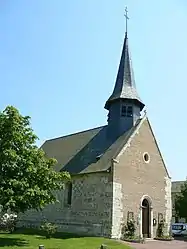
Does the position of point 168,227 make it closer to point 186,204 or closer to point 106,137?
point 106,137

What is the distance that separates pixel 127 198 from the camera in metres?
26.1

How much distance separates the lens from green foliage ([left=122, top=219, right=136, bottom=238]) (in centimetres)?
2497

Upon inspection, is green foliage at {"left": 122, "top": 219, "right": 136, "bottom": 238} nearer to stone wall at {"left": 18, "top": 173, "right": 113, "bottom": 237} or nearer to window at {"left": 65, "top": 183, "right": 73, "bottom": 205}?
stone wall at {"left": 18, "top": 173, "right": 113, "bottom": 237}

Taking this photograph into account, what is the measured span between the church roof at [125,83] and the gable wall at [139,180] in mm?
2653

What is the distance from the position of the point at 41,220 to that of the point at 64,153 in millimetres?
6521

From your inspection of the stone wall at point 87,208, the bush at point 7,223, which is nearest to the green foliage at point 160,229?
the stone wall at point 87,208

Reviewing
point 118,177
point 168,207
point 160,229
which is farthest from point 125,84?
point 160,229

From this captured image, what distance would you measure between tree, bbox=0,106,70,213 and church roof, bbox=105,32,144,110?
36.0ft

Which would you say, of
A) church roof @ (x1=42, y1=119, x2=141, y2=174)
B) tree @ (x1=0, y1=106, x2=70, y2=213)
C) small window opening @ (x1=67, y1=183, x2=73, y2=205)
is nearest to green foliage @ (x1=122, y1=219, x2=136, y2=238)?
church roof @ (x1=42, y1=119, x2=141, y2=174)

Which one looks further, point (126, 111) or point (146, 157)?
point (126, 111)

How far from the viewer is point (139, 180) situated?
90.1ft

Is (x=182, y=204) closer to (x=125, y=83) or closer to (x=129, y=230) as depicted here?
(x=125, y=83)

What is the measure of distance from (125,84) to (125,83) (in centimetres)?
14

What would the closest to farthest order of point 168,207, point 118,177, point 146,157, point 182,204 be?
point 118,177, point 146,157, point 168,207, point 182,204
